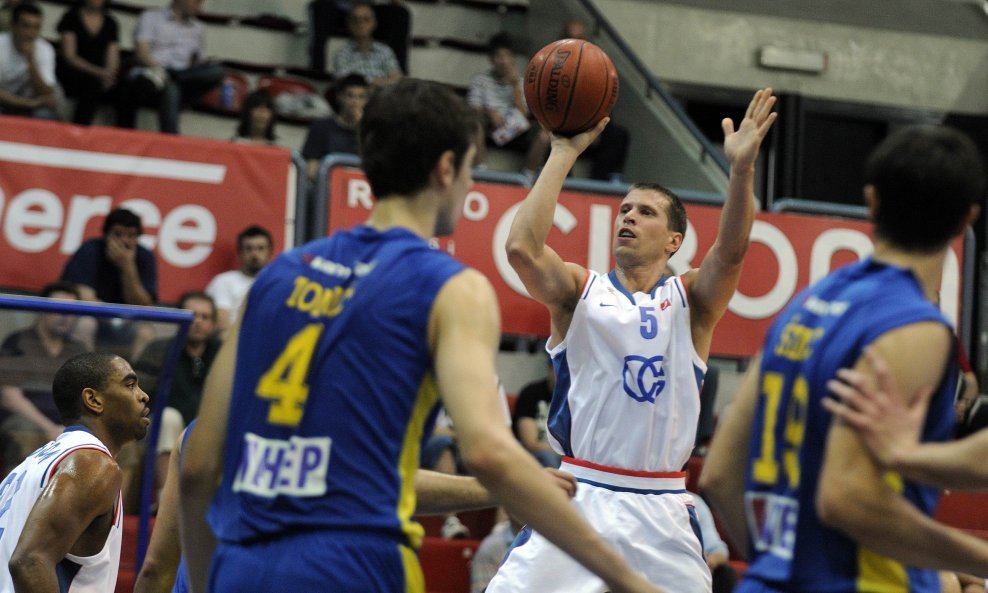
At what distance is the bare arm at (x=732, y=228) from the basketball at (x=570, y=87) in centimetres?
56

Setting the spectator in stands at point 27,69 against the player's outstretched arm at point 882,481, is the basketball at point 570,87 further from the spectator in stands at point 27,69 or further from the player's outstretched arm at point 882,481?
the spectator in stands at point 27,69

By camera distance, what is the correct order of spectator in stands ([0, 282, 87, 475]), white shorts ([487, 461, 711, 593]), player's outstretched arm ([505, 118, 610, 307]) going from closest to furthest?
1. white shorts ([487, 461, 711, 593])
2. player's outstretched arm ([505, 118, 610, 307])
3. spectator in stands ([0, 282, 87, 475])

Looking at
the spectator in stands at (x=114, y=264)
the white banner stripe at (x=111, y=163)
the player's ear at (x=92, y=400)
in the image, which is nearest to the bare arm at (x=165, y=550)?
the player's ear at (x=92, y=400)

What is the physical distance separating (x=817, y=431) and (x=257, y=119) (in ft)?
29.9

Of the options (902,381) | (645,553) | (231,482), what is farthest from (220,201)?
(902,381)

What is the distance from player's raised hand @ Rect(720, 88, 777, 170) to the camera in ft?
16.6

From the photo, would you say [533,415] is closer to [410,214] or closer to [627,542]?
[627,542]

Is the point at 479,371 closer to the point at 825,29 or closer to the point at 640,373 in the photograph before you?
the point at 640,373

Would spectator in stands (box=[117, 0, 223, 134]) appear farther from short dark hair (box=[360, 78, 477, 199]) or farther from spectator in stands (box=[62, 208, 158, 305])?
short dark hair (box=[360, 78, 477, 199])

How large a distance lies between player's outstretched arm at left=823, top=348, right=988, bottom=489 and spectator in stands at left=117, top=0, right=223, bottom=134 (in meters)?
9.88

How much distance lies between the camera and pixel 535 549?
5.54 metres

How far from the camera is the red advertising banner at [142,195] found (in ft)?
33.7

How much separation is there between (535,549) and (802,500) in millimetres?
2567

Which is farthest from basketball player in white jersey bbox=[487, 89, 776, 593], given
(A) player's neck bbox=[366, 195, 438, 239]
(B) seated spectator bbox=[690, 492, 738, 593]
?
(B) seated spectator bbox=[690, 492, 738, 593]
